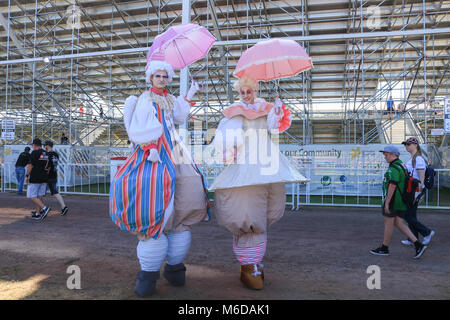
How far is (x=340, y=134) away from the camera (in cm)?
1728

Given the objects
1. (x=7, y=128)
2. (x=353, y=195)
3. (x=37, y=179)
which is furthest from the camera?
(x=7, y=128)

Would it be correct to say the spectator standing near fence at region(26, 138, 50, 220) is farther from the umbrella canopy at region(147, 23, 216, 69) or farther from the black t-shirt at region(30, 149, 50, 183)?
the umbrella canopy at region(147, 23, 216, 69)

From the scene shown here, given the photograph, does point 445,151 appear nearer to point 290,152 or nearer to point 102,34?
point 290,152

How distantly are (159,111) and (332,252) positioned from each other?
2694mm

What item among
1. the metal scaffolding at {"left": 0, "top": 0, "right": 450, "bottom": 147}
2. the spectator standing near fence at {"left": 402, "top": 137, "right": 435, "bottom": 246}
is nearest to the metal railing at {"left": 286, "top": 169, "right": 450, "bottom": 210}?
the metal scaffolding at {"left": 0, "top": 0, "right": 450, "bottom": 147}

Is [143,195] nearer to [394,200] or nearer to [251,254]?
[251,254]

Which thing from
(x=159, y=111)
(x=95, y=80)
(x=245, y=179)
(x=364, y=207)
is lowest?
(x=364, y=207)

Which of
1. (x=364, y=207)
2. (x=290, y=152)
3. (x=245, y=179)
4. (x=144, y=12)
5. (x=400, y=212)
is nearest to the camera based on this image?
(x=245, y=179)

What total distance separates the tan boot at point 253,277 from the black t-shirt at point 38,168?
5192 millimetres

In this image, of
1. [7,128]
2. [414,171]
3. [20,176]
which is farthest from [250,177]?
[7,128]

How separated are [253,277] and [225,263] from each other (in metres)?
0.87

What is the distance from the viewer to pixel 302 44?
1331 centimetres
